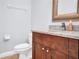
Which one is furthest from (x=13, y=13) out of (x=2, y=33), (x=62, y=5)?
(x=62, y=5)

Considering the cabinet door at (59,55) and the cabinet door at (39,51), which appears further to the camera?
the cabinet door at (39,51)

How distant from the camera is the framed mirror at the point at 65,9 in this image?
170 centimetres

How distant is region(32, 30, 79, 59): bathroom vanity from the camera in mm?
997

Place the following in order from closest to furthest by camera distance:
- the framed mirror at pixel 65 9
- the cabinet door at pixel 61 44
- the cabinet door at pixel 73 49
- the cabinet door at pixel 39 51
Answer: the cabinet door at pixel 73 49 → the cabinet door at pixel 61 44 → the cabinet door at pixel 39 51 → the framed mirror at pixel 65 9

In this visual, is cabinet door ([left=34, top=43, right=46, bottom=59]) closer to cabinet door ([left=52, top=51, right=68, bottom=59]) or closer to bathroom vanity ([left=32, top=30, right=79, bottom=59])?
bathroom vanity ([left=32, top=30, right=79, bottom=59])

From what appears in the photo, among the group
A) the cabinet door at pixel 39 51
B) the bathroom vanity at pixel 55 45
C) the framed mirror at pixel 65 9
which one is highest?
the framed mirror at pixel 65 9

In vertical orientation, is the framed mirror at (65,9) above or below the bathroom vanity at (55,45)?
above

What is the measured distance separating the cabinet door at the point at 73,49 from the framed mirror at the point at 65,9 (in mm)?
779

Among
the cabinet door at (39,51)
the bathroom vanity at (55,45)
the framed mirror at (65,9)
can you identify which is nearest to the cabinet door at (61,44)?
the bathroom vanity at (55,45)

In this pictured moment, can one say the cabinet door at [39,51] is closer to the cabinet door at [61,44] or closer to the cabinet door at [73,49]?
the cabinet door at [61,44]

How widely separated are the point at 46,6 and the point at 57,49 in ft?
4.82

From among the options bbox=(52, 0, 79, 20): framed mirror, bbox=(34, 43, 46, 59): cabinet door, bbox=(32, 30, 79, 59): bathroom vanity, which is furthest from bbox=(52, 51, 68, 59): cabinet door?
bbox=(52, 0, 79, 20): framed mirror

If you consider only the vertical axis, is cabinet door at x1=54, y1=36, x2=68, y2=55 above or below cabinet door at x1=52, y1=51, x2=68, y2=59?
above

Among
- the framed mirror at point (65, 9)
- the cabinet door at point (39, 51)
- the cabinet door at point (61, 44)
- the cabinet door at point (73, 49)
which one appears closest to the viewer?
the cabinet door at point (73, 49)
